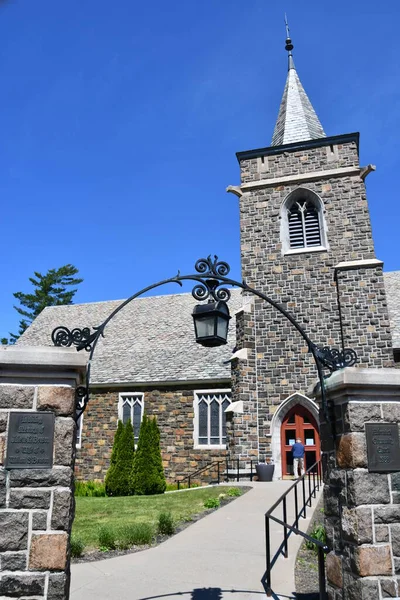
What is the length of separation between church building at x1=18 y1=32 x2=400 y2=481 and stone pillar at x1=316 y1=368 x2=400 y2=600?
33.6 feet

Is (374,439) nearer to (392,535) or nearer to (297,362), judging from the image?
(392,535)

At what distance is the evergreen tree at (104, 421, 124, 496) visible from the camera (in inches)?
627

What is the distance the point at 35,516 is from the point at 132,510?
A: 26.7 feet

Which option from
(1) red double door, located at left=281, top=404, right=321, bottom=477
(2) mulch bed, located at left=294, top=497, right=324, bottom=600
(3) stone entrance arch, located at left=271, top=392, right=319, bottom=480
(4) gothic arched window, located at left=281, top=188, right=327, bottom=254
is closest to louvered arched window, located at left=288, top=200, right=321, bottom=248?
(4) gothic arched window, located at left=281, top=188, right=327, bottom=254

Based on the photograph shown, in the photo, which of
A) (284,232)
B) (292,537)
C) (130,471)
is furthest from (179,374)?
(292,537)

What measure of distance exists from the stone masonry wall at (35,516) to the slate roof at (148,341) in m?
13.1

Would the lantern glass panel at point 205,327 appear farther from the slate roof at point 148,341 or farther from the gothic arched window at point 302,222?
the slate roof at point 148,341

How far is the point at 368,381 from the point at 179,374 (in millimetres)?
13631

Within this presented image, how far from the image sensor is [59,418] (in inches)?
162

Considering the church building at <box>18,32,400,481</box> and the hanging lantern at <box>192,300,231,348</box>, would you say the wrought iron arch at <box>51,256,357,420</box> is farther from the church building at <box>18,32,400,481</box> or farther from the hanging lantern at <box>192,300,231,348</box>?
the church building at <box>18,32,400,481</box>

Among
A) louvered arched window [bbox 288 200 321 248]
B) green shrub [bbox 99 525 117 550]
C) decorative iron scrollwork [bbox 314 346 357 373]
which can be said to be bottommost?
green shrub [bbox 99 525 117 550]

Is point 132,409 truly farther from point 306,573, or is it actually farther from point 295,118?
point 295,118

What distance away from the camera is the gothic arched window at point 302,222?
16.5 meters

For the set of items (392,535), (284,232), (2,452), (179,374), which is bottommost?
(392,535)
